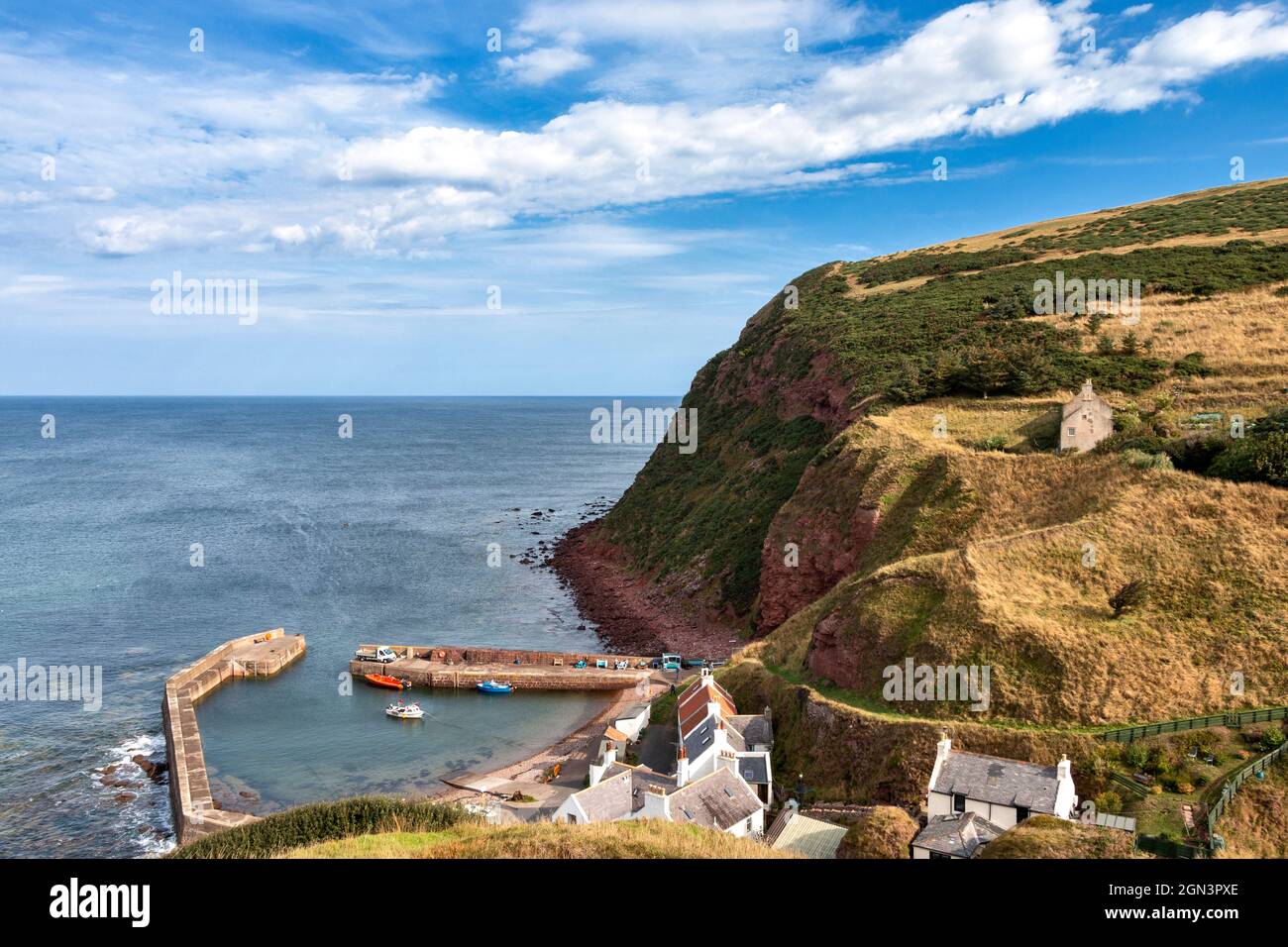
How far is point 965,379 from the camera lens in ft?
194

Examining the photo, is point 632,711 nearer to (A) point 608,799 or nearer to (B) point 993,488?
(A) point 608,799

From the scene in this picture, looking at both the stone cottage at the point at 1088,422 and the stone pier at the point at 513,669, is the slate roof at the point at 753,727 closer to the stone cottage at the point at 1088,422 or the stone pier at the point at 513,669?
the stone pier at the point at 513,669

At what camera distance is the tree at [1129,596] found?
103ft

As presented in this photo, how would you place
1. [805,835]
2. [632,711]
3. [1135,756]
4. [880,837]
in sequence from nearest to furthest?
[880,837] < [805,835] < [1135,756] < [632,711]

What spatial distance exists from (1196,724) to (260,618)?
61881 mm

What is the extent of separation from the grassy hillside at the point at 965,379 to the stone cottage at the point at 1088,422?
2.46 m

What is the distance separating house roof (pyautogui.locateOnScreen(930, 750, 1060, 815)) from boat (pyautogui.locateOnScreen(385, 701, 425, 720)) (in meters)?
33.0

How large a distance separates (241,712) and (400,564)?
33717mm

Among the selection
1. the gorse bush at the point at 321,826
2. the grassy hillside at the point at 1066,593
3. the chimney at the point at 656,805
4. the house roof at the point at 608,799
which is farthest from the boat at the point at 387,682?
the gorse bush at the point at 321,826

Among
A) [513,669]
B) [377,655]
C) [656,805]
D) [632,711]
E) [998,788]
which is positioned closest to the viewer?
[998,788]

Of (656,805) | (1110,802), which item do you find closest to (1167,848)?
(1110,802)

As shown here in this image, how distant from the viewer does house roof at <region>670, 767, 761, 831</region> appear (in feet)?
92.9
